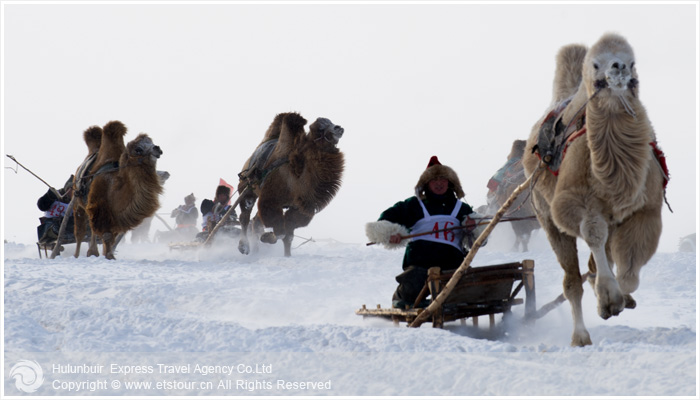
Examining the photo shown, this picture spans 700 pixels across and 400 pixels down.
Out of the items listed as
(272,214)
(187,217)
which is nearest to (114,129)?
(272,214)

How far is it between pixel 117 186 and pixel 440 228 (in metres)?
8.16

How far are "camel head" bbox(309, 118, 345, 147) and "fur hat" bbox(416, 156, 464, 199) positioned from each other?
7131 mm

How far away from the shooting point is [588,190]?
5.76 m

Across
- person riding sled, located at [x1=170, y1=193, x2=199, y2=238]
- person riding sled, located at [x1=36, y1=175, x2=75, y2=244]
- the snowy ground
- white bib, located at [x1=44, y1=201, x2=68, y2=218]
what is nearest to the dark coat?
the snowy ground

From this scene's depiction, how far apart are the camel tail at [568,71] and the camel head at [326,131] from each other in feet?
25.3

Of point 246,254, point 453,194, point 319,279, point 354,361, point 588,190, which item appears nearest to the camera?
point 354,361

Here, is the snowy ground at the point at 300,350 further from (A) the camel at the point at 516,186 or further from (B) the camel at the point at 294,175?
(A) the camel at the point at 516,186

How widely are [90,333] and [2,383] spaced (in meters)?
1.37

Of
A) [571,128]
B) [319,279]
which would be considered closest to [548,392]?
[571,128]

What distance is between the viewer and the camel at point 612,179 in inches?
217

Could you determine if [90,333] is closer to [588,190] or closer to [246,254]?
[588,190]

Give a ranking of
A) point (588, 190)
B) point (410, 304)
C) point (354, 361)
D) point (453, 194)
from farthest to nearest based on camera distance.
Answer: point (453, 194) < point (410, 304) < point (588, 190) < point (354, 361)

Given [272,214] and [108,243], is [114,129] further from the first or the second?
[272,214]

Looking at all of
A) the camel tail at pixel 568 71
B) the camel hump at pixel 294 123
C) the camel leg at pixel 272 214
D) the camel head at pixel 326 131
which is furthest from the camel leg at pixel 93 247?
the camel tail at pixel 568 71
